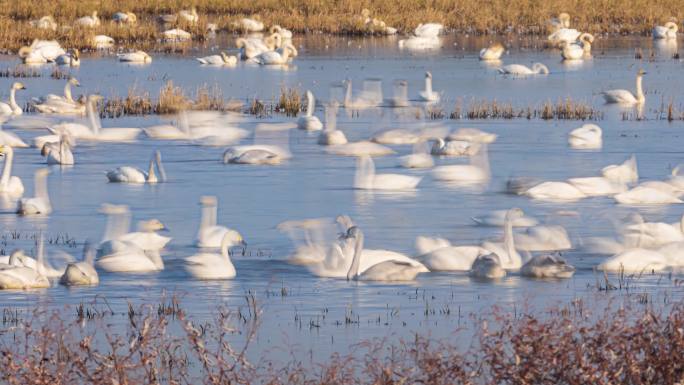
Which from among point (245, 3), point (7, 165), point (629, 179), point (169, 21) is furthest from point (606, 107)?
point (245, 3)

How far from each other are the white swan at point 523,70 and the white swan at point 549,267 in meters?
20.7

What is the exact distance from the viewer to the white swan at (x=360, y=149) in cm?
2070

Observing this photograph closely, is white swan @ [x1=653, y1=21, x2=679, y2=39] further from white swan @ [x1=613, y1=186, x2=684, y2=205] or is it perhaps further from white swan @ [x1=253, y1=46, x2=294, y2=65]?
white swan @ [x1=613, y1=186, x2=684, y2=205]

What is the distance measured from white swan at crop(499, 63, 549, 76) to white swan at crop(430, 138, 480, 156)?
38.1 feet

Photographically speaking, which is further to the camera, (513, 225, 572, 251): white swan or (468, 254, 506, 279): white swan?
(513, 225, 572, 251): white swan

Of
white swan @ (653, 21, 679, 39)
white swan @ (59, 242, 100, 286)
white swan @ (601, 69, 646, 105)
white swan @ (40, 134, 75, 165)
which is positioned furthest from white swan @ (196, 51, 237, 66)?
white swan @ (59, 242, 100, 286)

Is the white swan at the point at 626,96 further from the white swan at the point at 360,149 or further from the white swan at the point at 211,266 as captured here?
the white swan at the point at 211,266

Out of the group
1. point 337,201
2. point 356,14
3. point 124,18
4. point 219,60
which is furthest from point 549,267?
point 356,14

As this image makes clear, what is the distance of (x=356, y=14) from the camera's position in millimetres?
48750

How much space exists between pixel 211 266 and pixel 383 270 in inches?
52.6

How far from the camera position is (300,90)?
29.5 metres

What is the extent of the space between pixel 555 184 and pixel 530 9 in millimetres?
34619

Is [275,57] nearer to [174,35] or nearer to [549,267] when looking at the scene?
[174,35]

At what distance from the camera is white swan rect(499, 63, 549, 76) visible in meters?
32.6
